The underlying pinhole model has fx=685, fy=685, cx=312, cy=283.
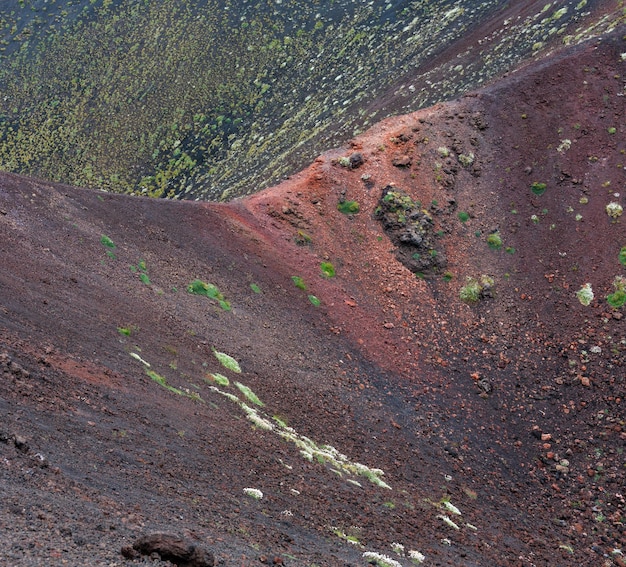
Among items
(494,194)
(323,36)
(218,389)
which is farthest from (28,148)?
(218,389)

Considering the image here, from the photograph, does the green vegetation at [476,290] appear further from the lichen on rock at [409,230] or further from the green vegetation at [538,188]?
the green vegetation at [538,188]

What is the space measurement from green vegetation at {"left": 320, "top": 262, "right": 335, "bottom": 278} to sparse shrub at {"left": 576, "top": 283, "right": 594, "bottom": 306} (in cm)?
1077

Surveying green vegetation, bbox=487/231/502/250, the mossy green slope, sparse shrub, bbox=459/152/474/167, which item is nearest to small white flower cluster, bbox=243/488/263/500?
green vegetation, bbox=487/231/502/250

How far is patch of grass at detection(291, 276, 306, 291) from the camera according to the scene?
30141mm

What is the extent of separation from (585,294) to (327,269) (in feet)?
37.1

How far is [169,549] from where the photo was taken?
10.4 m

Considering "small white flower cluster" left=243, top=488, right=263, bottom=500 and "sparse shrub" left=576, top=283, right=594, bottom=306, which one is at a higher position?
"small white flower cluster" left=243, top=488, right=263, bottom=500

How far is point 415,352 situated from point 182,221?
12.1m

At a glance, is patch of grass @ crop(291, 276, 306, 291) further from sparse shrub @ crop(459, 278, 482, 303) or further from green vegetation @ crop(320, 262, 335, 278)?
sparse shrub @ crop(459, 278, 482, 303)

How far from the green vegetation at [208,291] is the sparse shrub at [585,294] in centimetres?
1497

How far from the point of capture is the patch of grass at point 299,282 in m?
30.1

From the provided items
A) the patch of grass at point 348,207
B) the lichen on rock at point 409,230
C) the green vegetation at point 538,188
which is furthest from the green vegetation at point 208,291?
the green vegetation at point 538,188

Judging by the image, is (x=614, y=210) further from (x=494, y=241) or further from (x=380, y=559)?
(x=380, y=559)

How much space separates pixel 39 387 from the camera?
1516 cm
